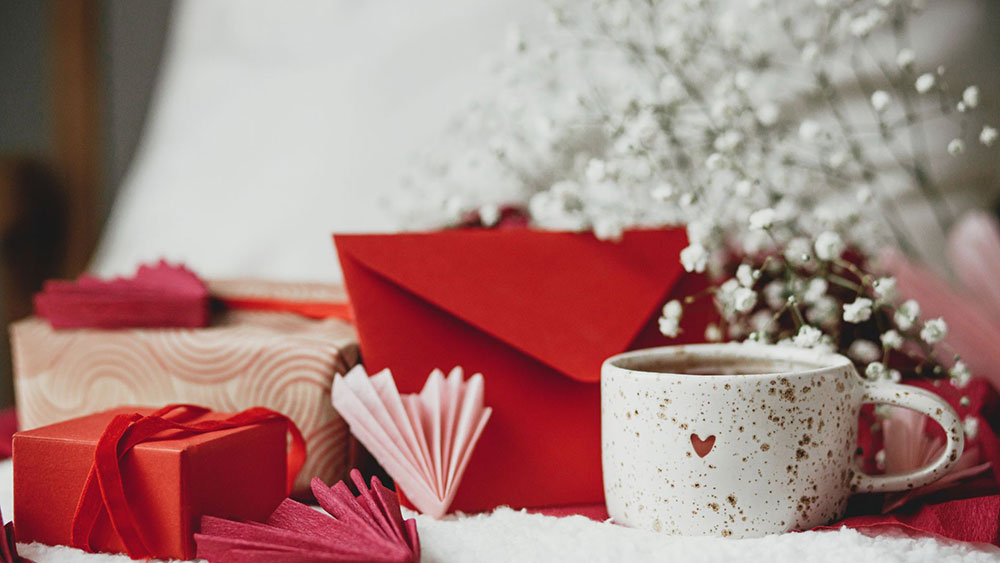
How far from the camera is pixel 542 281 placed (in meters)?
0.48

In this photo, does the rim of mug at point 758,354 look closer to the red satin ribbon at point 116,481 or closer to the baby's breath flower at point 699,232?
the baby's breath flower at point 699,232

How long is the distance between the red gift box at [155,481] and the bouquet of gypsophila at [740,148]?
25 centimetres

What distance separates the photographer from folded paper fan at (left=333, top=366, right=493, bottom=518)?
451 mm

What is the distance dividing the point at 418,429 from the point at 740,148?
14.0 inches

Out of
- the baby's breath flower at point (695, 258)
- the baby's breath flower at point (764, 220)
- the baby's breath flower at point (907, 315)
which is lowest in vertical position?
the baby's breath flower at point (907, 315)

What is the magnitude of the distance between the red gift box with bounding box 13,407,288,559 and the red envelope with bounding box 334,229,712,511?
0.10 metres

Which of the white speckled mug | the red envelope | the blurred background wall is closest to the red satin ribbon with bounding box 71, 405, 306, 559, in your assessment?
the red envelope

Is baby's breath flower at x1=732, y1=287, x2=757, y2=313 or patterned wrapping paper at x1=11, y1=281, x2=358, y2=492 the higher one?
baby's breath flower at x1=732, y1=287, x2=757, y2=313

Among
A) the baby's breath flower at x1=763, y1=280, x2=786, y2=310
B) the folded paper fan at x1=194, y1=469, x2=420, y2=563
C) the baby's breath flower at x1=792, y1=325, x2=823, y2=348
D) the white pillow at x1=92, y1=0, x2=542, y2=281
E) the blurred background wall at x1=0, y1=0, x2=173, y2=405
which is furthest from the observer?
the blurred background wall at x1=0, y1=0, x2=173, y2=405

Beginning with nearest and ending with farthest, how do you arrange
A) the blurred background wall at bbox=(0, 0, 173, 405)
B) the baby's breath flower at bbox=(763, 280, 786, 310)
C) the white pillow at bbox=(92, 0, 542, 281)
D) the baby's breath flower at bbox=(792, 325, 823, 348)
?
the baby's breath flower at bbox=(792, 325, 823, 348) < the baby's breath flower at bbox=(763, 280, 786, 310) < the white pillow at bbox=(92, 0, 542, 281) < the blurred background wall at bbox=(0, 0, 173, 405)

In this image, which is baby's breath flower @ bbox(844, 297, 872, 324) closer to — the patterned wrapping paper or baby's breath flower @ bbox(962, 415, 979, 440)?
baby's breath flower @ bbox(962, 415, 979, 440)

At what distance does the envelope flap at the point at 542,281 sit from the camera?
469mm

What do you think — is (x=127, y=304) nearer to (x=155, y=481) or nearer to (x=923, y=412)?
(x=155, y=481)

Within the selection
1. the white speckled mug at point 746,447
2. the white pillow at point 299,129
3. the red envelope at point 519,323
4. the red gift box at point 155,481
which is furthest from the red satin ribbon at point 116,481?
the white pillow at point 299,129
